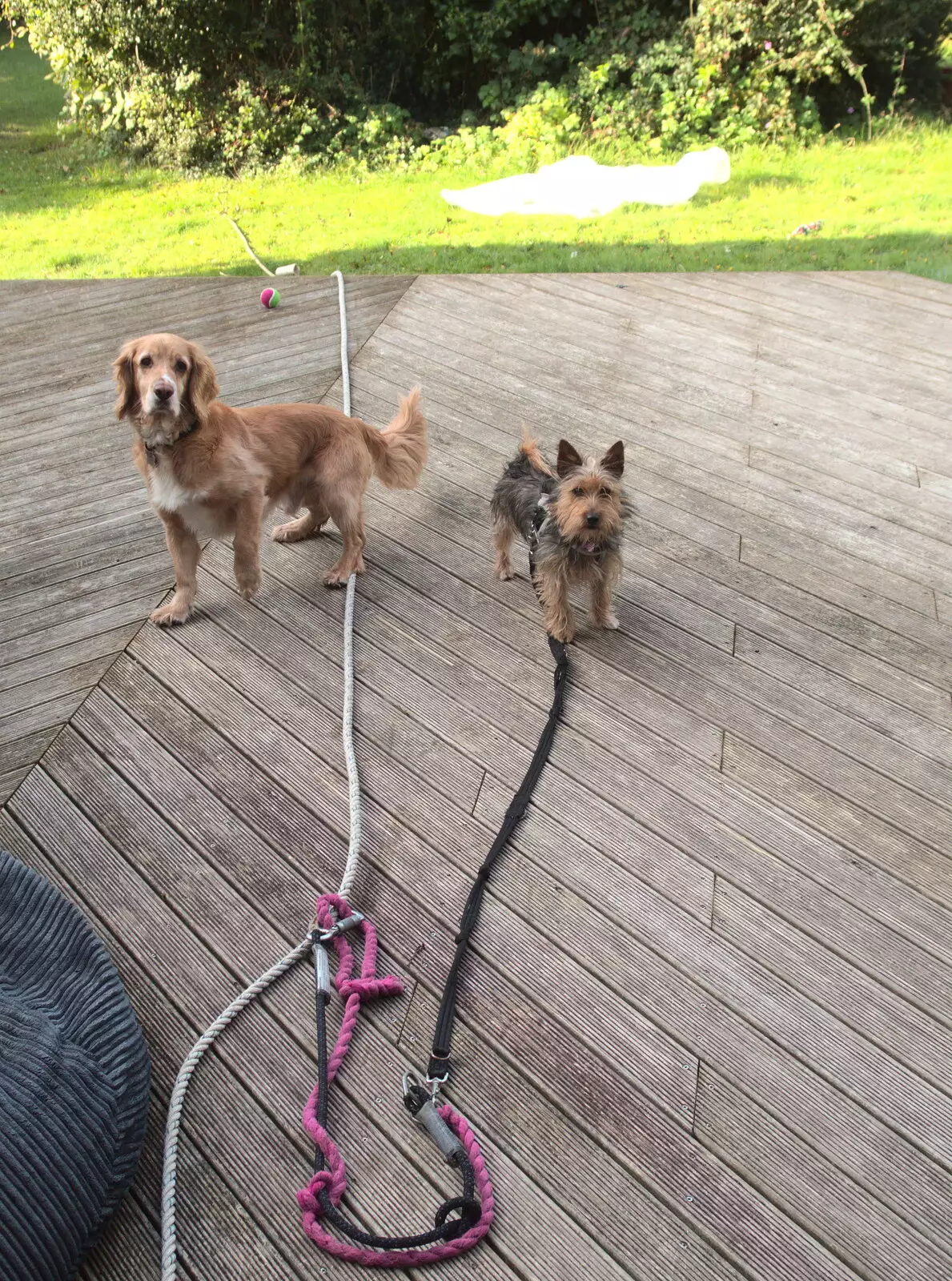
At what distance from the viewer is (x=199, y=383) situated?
10.4ft

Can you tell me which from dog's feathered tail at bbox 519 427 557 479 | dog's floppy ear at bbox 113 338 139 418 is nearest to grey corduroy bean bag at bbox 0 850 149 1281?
dog's floppy ear at bbox 113 338 139 418

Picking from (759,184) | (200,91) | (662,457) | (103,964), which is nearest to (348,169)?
(200,91)

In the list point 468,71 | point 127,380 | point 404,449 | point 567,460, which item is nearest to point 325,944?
point 567,460

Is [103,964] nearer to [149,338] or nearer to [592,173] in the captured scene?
[149,338]

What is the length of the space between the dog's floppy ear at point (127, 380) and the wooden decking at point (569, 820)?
0.79 m

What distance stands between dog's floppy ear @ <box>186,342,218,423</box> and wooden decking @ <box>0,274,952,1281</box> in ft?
2.50

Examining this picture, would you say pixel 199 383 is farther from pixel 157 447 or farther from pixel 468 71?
pixel 468 71

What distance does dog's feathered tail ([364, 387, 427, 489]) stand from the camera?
3.94 metres

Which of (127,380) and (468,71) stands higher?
(468,71)

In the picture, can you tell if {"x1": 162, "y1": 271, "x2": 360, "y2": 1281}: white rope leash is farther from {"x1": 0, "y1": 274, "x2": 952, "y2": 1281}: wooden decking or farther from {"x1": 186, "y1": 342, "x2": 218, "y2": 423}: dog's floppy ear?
{"x1": 186, "y1": 342, "x2": 218, "y2": 423}: dog's floppy ear

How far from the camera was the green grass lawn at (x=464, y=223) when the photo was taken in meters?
7.33

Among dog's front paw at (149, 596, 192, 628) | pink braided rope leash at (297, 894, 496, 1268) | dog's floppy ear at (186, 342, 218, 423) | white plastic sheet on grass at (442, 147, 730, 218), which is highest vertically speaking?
white plastic sheet on grass at (442, 147, 730, 218)

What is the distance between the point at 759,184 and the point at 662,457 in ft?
18.7

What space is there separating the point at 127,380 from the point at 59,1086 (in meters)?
2.16
